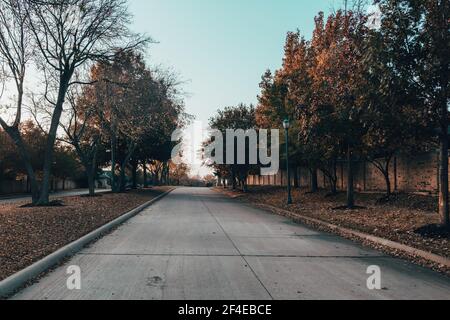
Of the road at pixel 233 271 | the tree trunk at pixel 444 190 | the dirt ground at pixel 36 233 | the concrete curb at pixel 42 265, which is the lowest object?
the road at pixel 233 271

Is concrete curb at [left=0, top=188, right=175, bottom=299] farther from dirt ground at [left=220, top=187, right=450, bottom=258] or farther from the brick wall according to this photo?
the brick wall

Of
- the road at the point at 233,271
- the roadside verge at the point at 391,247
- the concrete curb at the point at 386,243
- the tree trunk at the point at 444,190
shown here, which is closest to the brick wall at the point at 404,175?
the concrete curb at the point at 386,243

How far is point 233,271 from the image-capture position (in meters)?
7.89

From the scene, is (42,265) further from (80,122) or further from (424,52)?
(80,122)

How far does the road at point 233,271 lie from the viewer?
21.1 ft

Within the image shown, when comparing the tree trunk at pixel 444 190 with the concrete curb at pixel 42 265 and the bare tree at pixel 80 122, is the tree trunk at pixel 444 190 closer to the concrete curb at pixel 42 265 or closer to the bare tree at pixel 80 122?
the concrete curb at pixel 42 265

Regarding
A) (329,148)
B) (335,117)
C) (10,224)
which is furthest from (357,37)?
(10,224)

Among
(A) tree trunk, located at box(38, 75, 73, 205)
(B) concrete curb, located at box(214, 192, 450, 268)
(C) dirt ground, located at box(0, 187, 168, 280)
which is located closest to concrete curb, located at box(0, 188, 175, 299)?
(C) dirt ground, located at box(0, 187, 168, 280)

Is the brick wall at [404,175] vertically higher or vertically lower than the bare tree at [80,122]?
lower

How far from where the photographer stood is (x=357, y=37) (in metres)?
14.1
